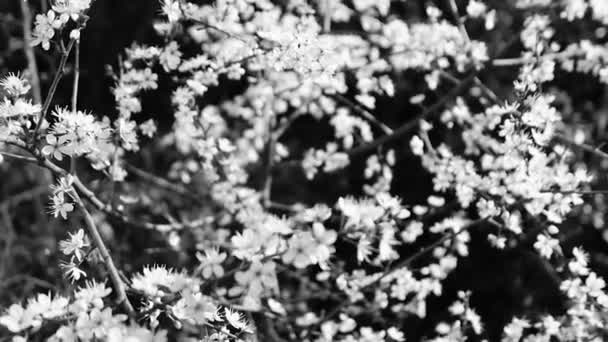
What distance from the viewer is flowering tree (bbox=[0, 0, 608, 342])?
1.67 metres

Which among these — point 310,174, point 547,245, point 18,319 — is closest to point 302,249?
point 18,319

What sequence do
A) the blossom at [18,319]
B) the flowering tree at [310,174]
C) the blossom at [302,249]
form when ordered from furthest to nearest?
the flowering tree at [310,174] → the blossom at [302,249] → the blossom at [18,319]

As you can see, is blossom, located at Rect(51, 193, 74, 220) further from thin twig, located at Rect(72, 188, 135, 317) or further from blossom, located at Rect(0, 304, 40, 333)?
blossom, located at Rect(0, 304, 40, 333)

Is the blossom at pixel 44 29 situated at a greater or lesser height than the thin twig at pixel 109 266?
greater

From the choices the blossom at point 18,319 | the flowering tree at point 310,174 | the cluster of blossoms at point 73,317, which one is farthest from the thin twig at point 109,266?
the blossom at point 18,319

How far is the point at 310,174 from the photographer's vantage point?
3.05 meters

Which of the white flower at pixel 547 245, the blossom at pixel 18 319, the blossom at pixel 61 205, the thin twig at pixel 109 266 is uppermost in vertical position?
the white flower at pixel 547 245

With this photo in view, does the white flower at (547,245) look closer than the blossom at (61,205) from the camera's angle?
No

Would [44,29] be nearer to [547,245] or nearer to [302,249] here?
[302,249]

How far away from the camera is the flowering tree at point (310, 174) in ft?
5.48

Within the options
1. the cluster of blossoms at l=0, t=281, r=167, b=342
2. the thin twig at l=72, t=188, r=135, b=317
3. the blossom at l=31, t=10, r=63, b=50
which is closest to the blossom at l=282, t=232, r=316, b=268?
the cluster of blossoms at l=0, t=281, r=167, b=342

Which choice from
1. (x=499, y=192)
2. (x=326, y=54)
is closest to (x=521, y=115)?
(x=499, y=192)

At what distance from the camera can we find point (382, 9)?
311 cm

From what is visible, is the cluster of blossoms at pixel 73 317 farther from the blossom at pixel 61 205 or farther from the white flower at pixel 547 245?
the white flower at pixel 547 245
